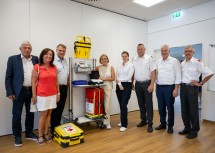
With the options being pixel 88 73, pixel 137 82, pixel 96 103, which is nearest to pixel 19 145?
pixel 96 103

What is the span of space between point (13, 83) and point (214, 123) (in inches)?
169

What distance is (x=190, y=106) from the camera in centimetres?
312

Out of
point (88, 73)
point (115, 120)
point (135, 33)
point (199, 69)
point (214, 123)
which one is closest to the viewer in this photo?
point (199, 69)

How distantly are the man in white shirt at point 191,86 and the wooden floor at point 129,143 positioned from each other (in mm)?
306

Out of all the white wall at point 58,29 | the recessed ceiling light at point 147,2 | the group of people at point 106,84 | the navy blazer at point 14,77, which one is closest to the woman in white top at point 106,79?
the group of people at point 106,84

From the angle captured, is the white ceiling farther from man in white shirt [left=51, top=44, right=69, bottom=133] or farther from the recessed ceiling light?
man in white shirt [left=51, top=44, right=69, bottom=133]

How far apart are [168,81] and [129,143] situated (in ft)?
4.45

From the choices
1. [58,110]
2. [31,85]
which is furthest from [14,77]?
[58,110]

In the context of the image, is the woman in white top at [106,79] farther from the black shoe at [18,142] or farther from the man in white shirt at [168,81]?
the black shoe at [18,142]

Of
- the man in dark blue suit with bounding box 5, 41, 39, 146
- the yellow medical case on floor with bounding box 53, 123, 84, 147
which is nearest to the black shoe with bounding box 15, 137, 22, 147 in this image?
the man in dark blue suit with bounding box 5, 41, 39, 146

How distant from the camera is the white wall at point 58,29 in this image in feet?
10.9

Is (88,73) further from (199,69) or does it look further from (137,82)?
(199,69)

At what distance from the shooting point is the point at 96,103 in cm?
355

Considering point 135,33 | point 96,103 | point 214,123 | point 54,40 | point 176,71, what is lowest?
point 214,123
